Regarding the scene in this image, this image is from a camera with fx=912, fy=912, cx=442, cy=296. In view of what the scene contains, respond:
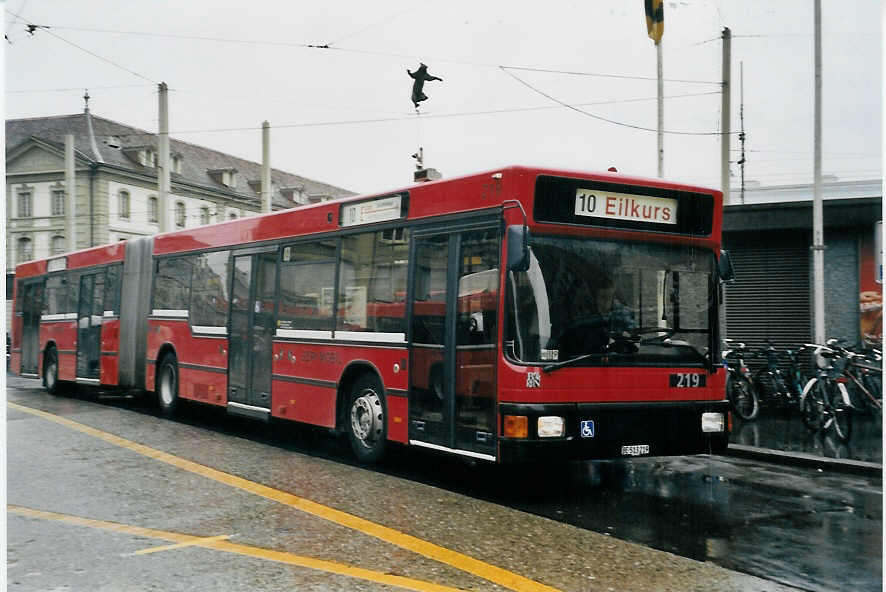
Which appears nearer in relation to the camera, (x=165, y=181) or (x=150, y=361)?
(x=150, y=361)

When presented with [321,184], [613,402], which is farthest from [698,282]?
[321,184]

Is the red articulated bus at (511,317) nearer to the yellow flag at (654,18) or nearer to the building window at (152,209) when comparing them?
the yellow flag at (654,18)

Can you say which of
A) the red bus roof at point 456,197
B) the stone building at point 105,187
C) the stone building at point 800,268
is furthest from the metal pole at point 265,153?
the red bus roof at point 456,197

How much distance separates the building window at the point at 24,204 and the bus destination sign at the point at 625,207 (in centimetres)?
2484

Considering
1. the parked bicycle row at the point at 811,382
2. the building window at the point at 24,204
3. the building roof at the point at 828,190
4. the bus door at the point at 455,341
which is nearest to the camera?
the bus door at the point at 455,341

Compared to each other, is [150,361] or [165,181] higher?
[165,181]

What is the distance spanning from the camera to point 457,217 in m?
8.40

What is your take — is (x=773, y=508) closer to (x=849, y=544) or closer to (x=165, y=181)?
(x=849, y=544)

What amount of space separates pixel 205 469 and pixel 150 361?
6616mm

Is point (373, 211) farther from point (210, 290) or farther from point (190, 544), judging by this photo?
point (190, 544)

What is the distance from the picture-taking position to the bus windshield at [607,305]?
7531 millimetres

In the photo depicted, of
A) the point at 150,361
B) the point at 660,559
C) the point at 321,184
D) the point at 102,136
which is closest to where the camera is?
the point at 660,559

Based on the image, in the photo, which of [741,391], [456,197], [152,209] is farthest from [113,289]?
[152,209]

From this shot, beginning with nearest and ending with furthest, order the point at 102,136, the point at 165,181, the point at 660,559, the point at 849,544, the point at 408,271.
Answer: the point at 660,559 → the point at 849,544 → the point at 408,271 → the point at 165,181 → the point at 102,136
